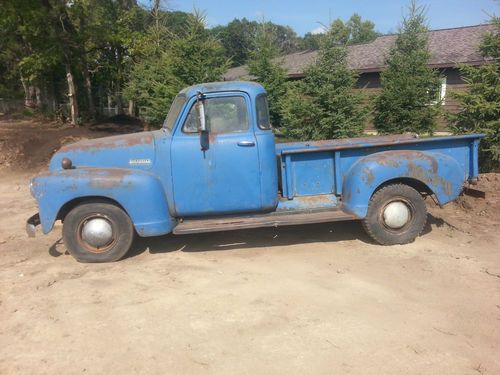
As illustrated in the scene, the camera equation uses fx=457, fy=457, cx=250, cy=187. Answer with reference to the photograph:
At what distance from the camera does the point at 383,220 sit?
577 cm

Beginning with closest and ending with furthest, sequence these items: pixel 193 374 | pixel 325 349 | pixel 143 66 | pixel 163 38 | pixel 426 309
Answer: pixel 193 374
pixel 325 349
pixel 426 309
pixel 143 66
pixel 163 38

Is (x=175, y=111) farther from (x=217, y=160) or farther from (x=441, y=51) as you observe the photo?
(x=441, y=51)

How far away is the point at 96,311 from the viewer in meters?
4.28

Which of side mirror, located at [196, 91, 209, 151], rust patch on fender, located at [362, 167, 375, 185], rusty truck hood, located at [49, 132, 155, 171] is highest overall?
side mirror, located at [196, 91, 209, 151]

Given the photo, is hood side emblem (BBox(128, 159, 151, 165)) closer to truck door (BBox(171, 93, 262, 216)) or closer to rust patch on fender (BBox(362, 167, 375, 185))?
truck door (BBox(171, 93, 262, 216))

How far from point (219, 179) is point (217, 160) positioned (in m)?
0.23

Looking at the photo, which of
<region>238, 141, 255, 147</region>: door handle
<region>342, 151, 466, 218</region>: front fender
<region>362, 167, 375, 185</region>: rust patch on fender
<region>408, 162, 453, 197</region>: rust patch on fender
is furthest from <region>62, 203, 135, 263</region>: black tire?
<region>408, 162, 453, 197</region>: rust patch on fender

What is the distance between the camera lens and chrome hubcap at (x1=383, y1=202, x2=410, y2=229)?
5750mm

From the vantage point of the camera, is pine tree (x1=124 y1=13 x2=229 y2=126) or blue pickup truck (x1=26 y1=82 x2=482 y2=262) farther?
pine tree (x1=124 y1=13 x2=229 y2=126)

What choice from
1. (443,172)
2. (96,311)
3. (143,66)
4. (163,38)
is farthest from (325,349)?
(163,38)

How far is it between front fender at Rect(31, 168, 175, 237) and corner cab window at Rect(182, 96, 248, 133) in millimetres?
902

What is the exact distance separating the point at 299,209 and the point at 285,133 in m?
6.63

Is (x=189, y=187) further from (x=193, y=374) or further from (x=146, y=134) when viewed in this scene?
(x=193, y=374)

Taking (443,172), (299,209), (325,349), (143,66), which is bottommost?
(325,349)
